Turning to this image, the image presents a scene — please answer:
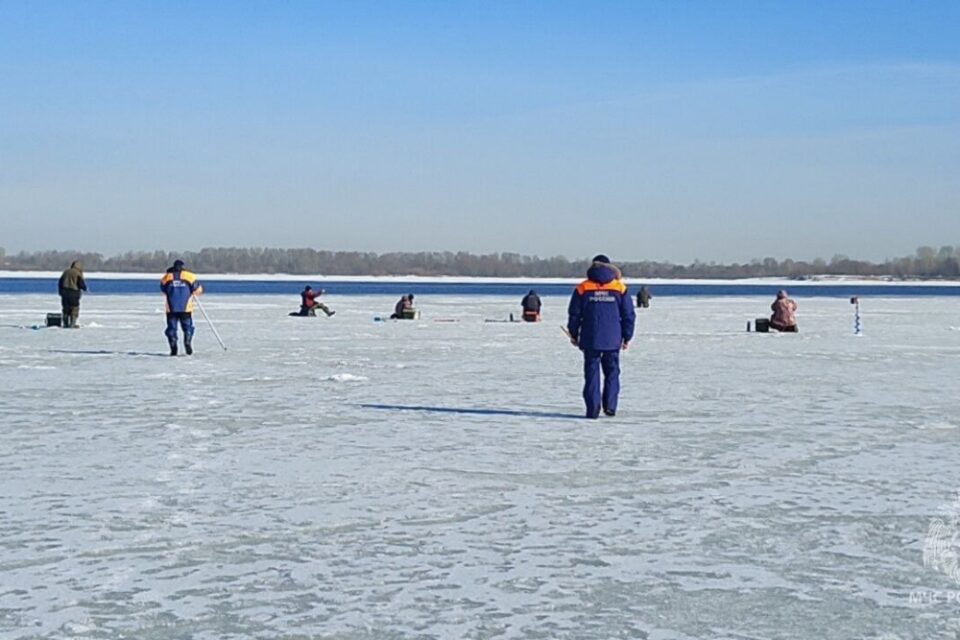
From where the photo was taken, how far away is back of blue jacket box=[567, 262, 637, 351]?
10000mm

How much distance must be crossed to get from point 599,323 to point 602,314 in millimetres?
89

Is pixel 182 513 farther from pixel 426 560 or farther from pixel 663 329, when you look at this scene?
pixel 663 329

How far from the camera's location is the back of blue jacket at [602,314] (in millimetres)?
A: 10000

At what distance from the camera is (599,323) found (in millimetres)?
10000

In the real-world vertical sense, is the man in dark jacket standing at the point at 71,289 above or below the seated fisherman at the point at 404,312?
above

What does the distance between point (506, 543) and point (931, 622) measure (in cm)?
196

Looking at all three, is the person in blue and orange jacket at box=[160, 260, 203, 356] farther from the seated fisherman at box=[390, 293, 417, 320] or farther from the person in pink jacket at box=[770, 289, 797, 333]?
the seated fisherman at box=[390, 293, 417, 320]

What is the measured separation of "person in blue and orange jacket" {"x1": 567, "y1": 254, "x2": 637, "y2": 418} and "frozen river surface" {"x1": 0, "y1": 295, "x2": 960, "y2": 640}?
0.41 metres

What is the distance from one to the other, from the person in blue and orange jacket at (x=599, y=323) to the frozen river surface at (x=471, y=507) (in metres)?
0.41

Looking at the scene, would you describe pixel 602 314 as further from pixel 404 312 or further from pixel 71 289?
pixel 404 312

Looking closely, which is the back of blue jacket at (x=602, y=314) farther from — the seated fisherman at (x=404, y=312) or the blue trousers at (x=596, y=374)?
the seated fisherman at (x=404, y=312)

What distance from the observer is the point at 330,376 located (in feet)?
45.9

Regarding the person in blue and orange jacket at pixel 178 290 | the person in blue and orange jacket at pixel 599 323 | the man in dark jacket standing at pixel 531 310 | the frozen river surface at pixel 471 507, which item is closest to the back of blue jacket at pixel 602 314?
the person in blue and orange jacket at pixel 599 323

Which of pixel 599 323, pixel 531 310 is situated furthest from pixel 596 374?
pixel 531 310
